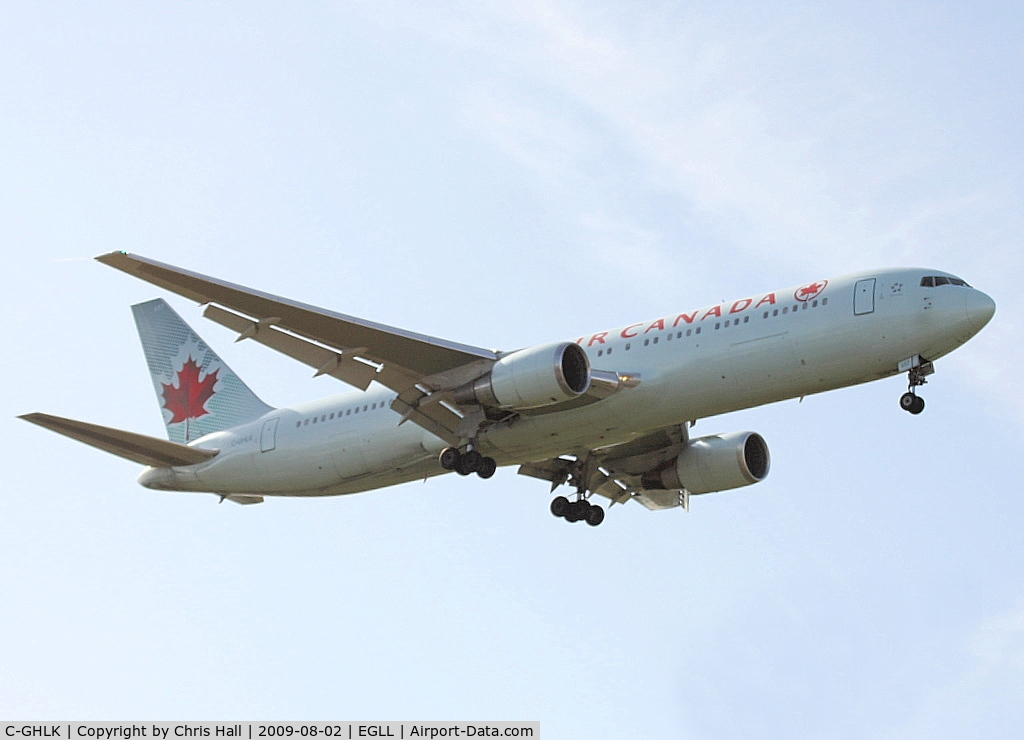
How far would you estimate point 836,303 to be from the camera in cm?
3095

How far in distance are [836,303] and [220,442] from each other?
55.8 ft

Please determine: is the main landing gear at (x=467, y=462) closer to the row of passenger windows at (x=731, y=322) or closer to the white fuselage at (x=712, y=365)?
the white fuselage at (x=712, y=365)

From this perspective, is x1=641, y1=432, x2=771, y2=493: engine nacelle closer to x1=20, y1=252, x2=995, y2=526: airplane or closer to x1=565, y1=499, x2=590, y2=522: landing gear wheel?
x1=20, y1=252, x2=995, y2=526: airplane

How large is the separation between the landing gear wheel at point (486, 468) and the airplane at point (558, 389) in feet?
0.11

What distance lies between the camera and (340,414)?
3628 centimetres

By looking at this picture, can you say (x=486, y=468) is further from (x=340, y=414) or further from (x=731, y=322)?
(x=731, y=322)

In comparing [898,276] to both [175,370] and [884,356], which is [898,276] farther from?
[175,370]

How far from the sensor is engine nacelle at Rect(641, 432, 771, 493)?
37.9 m

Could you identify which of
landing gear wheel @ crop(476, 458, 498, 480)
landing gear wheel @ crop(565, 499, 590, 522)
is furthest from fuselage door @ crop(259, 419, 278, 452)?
landing gear wheel @ crop(565, 499, 590, 522)

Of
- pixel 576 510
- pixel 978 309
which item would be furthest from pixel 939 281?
pixel 576 510

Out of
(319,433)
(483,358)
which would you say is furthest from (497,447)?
(319,433)

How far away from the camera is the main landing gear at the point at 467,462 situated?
110 feet

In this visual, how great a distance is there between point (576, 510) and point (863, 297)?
451 inches

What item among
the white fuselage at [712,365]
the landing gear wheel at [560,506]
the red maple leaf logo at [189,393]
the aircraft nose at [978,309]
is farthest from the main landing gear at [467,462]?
the aircraft nose at [978,309]
